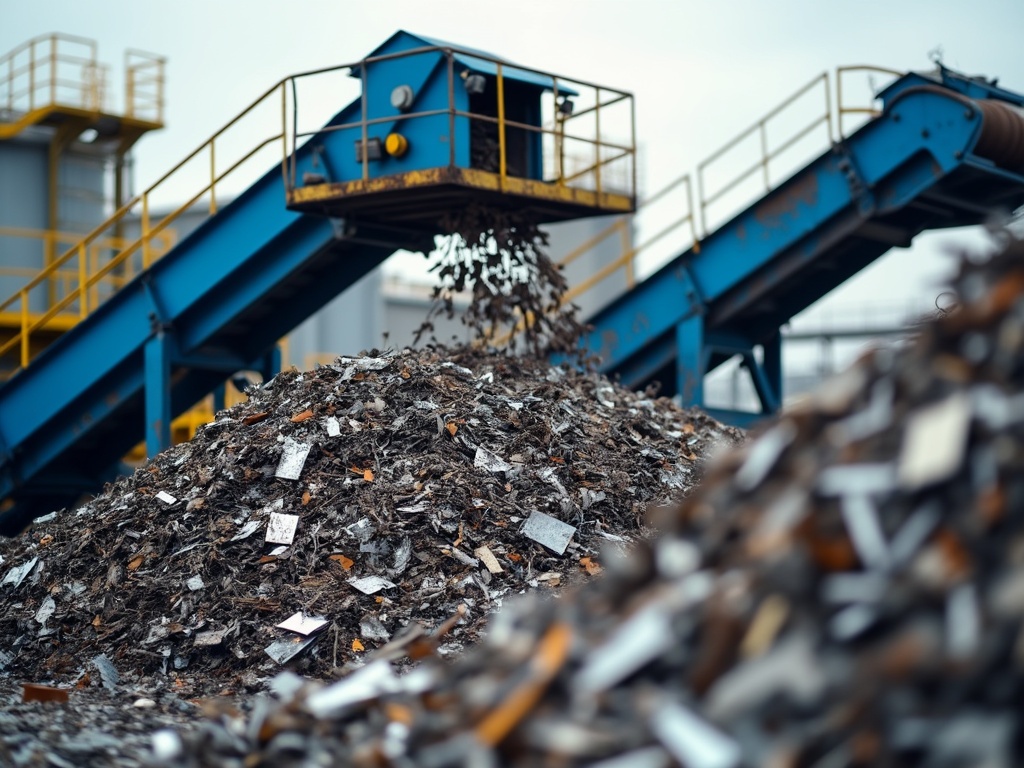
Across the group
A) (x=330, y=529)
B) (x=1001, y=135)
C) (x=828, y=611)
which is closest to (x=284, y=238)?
(x=330, y=529)

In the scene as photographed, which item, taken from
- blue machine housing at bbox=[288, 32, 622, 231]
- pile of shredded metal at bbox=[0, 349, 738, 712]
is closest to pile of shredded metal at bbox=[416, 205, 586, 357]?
blue machine housing at bbox=[288, 32, 622, 231]

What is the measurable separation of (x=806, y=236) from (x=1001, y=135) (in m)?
1.94

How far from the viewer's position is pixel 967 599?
2.42 meters

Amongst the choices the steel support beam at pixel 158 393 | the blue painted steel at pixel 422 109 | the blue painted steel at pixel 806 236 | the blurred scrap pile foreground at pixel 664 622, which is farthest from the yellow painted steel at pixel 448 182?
the blurred scrap pile foreground at pixel 664 622

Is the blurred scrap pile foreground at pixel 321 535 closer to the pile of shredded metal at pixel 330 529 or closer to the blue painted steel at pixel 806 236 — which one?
the pile of shredded metal at pixel 330 529

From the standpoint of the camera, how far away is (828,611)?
2.49 m

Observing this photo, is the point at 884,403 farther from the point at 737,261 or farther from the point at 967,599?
the point at 737,261

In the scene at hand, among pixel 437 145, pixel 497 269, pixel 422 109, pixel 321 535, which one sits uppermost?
→ pixel 422 109

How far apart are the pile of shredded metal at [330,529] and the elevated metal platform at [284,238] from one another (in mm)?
1749

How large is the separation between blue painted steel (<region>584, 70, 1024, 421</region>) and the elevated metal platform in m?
1.84

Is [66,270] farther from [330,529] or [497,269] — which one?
[330,529]

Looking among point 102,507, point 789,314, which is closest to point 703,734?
point 102,507

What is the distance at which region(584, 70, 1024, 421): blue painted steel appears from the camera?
34.7 ft

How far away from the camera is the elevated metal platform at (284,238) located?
9.34 metres
